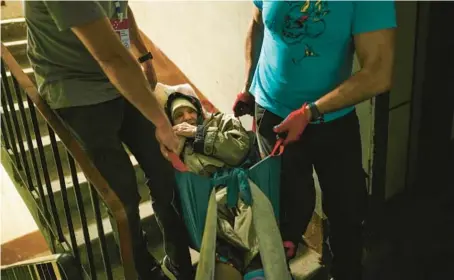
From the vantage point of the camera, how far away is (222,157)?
2.16 m

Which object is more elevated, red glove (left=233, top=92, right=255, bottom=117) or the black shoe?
red glove (left=233, top=92, right=255, bottom=117)

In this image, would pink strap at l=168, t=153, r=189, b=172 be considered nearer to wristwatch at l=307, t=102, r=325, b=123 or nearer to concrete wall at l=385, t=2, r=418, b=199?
wristwatch at l=307, t=102, r=325, b=123

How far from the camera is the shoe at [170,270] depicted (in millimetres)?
1857

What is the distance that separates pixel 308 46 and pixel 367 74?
0.20 m

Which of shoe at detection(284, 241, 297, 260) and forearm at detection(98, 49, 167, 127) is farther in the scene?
shoe at detection(284, 241, 297, 260)

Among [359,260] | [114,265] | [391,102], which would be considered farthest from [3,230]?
[391,102]

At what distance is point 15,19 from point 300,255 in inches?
97.6

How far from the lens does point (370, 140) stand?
6.86 ft

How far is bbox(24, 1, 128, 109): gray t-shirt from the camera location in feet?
4.69

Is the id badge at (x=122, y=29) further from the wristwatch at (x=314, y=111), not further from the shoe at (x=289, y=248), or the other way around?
the shoe at (x=289, y=248)

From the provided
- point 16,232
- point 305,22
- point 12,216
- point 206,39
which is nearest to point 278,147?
point 305,22

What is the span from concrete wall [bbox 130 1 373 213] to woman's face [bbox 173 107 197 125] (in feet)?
1.26

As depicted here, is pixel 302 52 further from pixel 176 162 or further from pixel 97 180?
pixel 97 180

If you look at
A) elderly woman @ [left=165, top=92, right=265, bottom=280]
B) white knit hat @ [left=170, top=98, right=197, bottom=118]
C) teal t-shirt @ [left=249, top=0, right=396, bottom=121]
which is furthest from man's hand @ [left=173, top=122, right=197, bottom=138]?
teal t-shirt @ [left=249, top=0, right=396, bottom=121]
